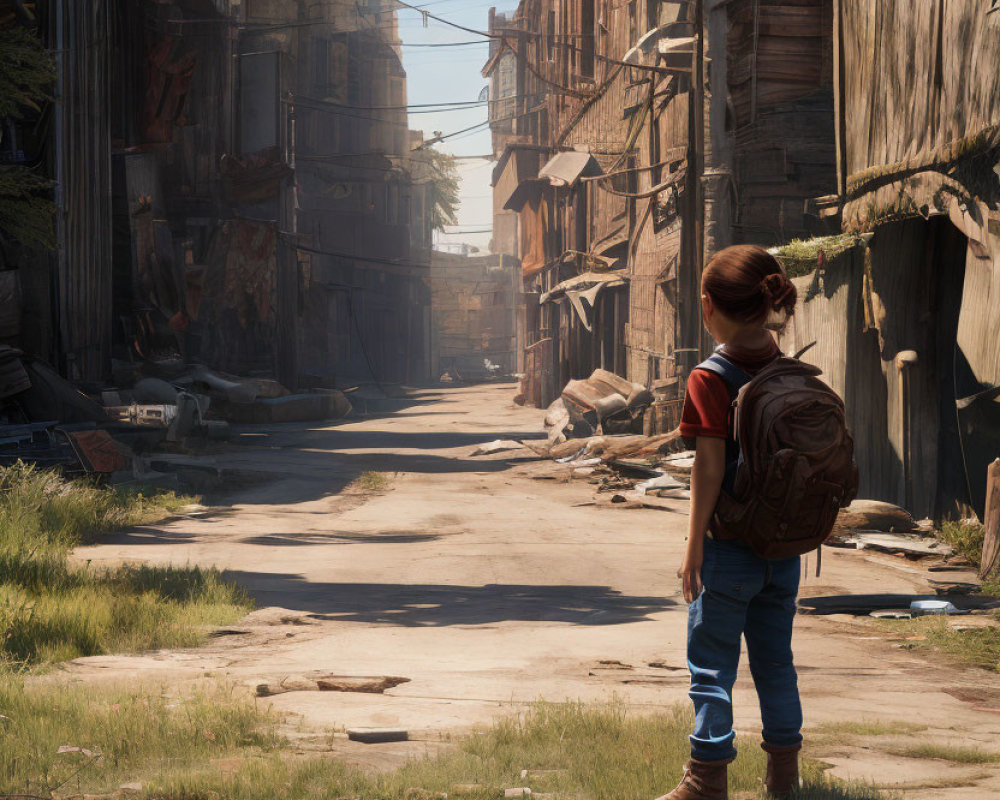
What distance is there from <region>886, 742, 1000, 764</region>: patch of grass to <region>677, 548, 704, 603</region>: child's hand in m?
1.15

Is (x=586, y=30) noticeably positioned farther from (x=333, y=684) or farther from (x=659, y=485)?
(x=333, y=684)

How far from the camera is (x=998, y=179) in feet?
27.4

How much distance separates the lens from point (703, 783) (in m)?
3.44

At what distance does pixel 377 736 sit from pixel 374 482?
433 inches

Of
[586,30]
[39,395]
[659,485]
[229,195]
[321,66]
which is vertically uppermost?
[321,66]

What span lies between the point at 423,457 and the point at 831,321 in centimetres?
911

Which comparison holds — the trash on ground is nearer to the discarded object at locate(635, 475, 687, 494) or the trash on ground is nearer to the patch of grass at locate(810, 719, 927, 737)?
the patch of grass at locate(810, 719, 927, 737)

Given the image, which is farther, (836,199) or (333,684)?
(836,199)

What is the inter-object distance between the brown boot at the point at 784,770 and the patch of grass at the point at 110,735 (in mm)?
1730

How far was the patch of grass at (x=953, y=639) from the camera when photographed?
19.6 feet

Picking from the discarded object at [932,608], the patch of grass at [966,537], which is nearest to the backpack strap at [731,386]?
the discarded object at [932,608]

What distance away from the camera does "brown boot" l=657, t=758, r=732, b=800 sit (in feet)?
11.3

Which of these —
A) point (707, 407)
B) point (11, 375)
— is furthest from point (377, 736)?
point (11, 375)

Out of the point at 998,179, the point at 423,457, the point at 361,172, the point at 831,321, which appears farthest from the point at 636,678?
the point at 361,172
